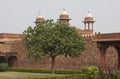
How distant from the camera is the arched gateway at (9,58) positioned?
39156mm

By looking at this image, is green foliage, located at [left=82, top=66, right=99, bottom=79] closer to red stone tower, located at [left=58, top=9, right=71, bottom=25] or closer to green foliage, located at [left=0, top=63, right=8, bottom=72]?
green foliage, located at [left=0, top=63, right=8, bottom=72]

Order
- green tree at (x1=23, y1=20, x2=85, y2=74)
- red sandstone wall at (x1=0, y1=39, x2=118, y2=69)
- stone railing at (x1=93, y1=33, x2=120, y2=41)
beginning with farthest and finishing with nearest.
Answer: red sandstone wall at (x1=0, y1=39, x2=118, y2=69) < green tree at (x1=23, y1=20, x2=85, y2=74) < stone railing at (x1=93, y1=33, x2=120, y2=41)

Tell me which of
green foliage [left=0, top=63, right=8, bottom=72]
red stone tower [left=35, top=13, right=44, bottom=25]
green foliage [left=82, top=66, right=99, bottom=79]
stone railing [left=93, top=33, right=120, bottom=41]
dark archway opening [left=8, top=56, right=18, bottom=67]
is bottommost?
green foliage [left=82, top=66, right=99, bottom=79]

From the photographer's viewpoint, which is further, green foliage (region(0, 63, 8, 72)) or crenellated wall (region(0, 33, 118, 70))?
green foliage (region(0, 63, 8, 72))

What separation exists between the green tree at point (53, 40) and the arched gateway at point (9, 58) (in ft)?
39.7

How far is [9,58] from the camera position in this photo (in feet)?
133

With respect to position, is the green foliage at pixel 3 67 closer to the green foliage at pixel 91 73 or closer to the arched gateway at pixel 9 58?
the arched gateway at pixel 9 58

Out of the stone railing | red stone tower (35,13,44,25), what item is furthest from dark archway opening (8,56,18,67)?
the stone railing

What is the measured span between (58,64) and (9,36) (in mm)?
12224

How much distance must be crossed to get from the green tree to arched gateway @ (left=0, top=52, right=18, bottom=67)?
12101 mm

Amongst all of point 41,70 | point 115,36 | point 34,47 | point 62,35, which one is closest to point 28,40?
point 34,47

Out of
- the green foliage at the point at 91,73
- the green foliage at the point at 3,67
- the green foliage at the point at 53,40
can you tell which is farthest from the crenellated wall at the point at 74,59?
the green foliage at the point at 91,73

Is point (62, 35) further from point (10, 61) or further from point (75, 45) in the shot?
point (10, 61)

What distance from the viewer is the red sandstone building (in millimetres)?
26758
